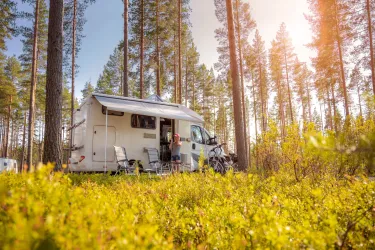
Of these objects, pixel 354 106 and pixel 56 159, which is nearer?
pixel 56 159

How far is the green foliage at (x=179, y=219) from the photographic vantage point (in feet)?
3.64

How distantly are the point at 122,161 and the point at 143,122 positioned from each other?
6.51 ft

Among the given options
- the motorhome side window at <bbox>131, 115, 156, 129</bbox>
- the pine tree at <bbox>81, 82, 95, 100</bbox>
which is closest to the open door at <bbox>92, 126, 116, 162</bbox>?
the motorhome side window at <bbox>131, 115, 156, 129</bbox>

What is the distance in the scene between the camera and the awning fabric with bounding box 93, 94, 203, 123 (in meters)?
8.76

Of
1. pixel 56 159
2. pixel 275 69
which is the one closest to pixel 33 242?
pixel 56 159

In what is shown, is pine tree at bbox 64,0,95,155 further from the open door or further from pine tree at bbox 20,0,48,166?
the open door

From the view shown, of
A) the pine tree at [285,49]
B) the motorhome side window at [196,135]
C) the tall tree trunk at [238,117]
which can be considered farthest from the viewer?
the pine tree at [285,49]

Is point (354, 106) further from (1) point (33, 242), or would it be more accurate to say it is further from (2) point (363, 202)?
(1) point (33, 242)

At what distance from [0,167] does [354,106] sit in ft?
144

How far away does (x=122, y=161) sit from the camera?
8.61 metres

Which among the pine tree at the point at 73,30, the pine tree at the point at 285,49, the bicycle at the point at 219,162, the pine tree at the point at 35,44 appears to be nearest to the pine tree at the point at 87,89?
the pine tree at the point at 35,44

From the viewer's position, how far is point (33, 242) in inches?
36.5

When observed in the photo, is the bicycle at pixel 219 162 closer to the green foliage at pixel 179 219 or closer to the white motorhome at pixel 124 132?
the white motorhome at pixel 124 132

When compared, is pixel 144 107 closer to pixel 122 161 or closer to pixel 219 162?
pixel 122 161
